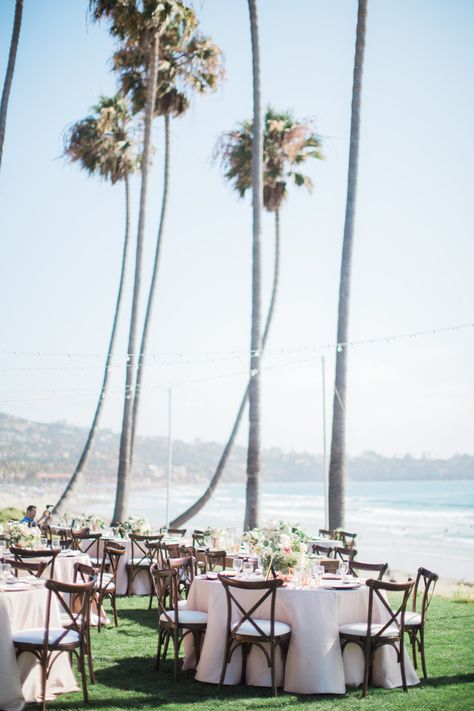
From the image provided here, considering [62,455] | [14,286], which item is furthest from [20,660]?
[62,455]

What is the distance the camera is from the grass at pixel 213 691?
6164mm

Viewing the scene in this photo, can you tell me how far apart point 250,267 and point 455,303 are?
24813 millimetres

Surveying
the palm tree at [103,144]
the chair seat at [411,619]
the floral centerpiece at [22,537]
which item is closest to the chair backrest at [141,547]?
the floral centerpiece at [22,537]

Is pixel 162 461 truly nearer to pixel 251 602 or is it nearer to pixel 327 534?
pixel 327 534

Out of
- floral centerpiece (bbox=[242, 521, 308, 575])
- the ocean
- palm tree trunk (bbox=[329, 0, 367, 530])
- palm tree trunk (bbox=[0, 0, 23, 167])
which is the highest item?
palm tree trunk (bbox=[0, 0, 23, 167])

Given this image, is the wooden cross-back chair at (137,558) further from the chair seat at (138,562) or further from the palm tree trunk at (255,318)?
the palm tree trunk at (255,318)

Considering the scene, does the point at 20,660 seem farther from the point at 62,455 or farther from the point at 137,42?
the point at 62,455

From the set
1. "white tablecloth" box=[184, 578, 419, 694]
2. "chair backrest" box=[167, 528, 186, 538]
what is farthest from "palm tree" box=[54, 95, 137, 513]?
"white tablecloth" box=[184, 578, 419, 694]

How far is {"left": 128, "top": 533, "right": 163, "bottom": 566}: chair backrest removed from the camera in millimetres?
11961

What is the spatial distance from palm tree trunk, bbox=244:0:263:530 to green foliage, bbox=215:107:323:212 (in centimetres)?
435

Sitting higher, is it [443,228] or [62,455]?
[443,228]

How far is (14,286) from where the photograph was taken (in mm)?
33031

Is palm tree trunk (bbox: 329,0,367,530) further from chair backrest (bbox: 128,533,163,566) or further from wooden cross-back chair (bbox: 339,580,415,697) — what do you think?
wooden cross-back chair (bbox: 339,580,415,697)

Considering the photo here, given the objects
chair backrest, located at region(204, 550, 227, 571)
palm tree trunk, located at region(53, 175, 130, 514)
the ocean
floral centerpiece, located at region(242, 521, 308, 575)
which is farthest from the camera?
the ocean
